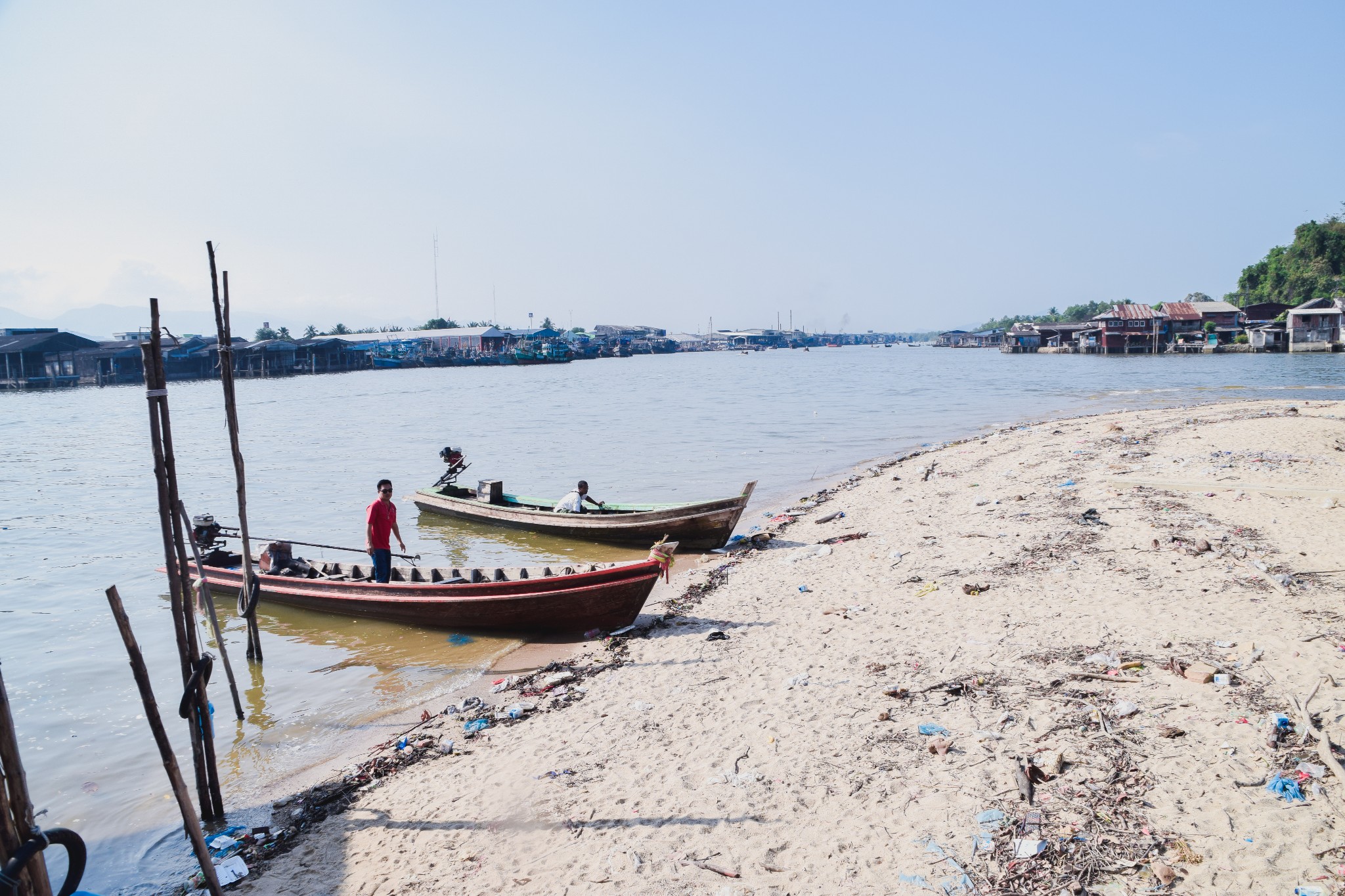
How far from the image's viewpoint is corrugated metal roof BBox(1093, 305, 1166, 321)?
239 feet

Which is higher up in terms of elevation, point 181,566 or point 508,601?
point 181,566

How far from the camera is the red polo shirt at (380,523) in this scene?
9.17m

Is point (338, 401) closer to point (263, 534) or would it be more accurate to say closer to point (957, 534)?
point (263, 534)

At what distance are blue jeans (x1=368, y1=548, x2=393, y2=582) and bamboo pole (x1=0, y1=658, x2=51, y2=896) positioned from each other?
20.2ft

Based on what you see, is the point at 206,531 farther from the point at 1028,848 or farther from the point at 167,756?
the point at 1028,848

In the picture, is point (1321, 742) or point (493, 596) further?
point (493, 596)

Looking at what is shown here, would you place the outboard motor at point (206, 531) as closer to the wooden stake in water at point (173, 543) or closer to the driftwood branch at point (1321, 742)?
the wooden stake in water at point (173, 543)

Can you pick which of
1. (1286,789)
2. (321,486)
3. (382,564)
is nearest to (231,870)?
(382,564)

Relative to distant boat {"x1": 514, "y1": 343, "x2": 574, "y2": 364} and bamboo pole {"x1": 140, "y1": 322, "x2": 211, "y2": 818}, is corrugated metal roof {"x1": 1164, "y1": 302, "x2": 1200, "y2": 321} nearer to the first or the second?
distant boat {"x1": 514, "y1": 343, "x2": 574, "y2": 364}

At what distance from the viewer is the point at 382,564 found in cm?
935

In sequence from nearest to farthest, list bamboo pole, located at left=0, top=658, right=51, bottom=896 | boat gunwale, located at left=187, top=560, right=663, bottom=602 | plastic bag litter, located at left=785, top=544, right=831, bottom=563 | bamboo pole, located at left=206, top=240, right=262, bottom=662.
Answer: bamboo pole, located at left=0, top=658, right=51, bottom=896
bamboo pole, located at left=206, top=240, right=262, bottom=662
boat gunwale, located at left=187, top=560, right=663, bottom=602
plastic bag litter, located at left=785, top=544, right=831, bottom=563

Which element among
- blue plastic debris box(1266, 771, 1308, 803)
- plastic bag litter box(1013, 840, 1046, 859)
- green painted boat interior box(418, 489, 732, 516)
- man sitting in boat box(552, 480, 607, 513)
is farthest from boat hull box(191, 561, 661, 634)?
blue plastic debris box(1266, 771, 1308, 803)

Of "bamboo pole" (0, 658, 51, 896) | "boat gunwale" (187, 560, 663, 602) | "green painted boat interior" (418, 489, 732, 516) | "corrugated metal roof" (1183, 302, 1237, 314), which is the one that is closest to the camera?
"bamboo pole" (0, 658, 51, 896)

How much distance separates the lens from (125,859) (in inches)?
209
